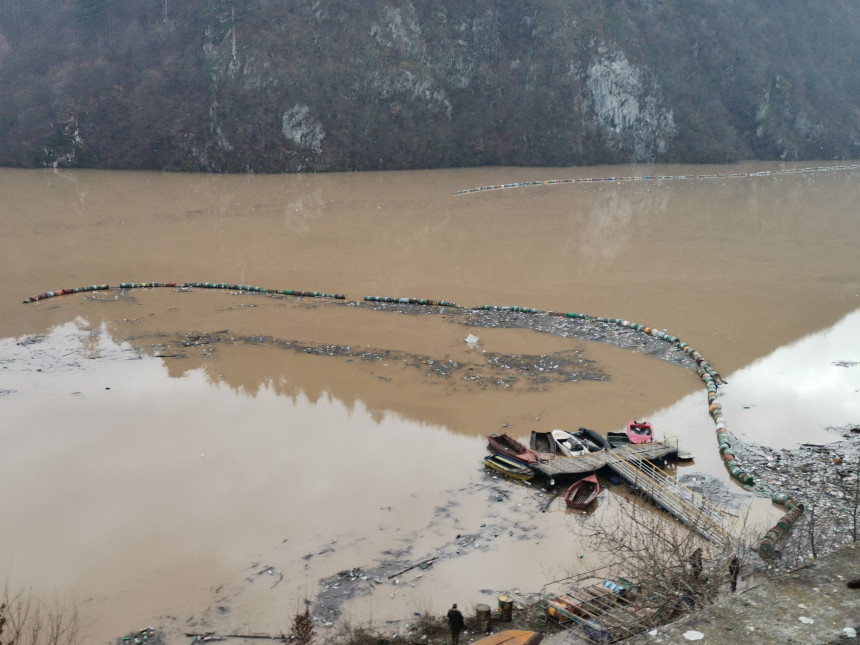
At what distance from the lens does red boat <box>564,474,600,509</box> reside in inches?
605

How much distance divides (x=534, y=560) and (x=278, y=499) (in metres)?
5.74

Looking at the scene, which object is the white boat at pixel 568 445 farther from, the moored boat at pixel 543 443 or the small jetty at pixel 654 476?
the small jetty at pixel 654 476

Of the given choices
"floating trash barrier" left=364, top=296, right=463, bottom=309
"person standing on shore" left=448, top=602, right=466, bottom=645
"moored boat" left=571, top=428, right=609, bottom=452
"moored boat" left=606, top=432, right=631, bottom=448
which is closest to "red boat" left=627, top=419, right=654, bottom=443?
"moored boat" left=606, top=432, right=631, bottom=448

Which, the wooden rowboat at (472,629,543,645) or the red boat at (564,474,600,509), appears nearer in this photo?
the wooden rowboat at (472,629,543,645)

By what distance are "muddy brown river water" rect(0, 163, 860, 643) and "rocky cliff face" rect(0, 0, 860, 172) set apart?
23.8 metres

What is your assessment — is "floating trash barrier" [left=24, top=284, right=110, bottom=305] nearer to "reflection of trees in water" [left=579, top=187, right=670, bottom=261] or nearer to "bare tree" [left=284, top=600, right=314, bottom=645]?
"reflection of trees in water" [left=579, top=187, right=670, bottom=261]

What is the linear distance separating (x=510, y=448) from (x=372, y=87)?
192 feet

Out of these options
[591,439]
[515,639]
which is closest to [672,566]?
[515,639]

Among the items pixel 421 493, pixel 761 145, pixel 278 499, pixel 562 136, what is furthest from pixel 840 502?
pixel 761 145

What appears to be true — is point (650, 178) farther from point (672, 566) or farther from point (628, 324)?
point (672, 566)

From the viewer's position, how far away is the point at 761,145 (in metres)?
82.7

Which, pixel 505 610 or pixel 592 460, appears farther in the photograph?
pixel 592 460

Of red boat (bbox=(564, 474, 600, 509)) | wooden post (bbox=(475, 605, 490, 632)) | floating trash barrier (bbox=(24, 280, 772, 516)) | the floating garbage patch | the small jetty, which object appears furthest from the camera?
floating trash barrier (bbox=(24, 280, 772, 516))

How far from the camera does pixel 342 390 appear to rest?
21.4 metres
